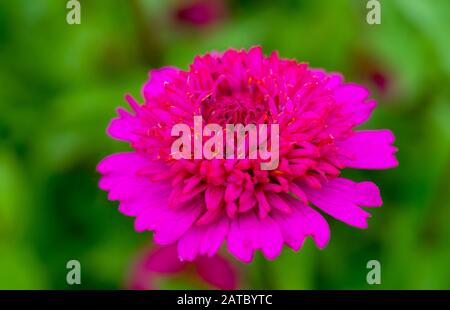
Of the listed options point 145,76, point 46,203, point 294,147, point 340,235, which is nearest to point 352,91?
point 294,147

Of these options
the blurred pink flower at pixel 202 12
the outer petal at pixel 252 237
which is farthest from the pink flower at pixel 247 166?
the blurred pink flower at pixel 202 12

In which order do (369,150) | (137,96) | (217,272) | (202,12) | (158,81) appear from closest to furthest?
(369,150)
(158,81)
(217,272)
(137,96)
(202,12)

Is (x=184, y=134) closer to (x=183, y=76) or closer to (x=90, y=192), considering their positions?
(x=183, y=76)

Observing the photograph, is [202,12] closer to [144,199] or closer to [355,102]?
[355,102]

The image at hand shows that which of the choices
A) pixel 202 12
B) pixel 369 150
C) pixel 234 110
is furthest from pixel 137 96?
pixel 369 150

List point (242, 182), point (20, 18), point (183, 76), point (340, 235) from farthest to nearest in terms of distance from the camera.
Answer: point (20, 18)
point (340, 235)
point (183, 76)
point (242, 182)

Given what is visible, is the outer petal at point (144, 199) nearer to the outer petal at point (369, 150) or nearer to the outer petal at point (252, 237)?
the outer petal at point (252, 237)

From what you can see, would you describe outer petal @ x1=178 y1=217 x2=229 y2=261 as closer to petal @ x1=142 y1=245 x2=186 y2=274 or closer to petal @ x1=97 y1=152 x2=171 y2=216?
petal @ x1=97 y1=152 x2=171 y2=216
